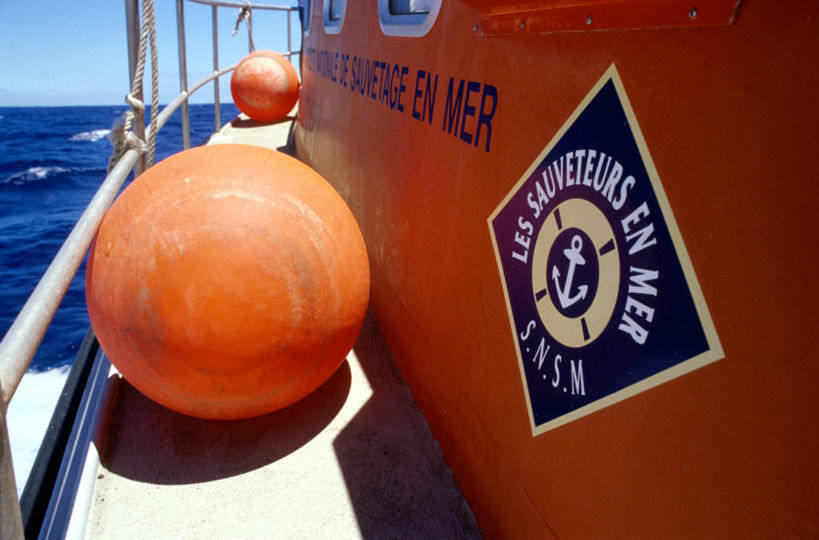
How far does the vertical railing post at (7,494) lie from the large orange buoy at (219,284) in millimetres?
967

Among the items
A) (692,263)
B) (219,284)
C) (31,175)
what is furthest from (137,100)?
(31,175)

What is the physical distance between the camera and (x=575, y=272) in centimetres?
133

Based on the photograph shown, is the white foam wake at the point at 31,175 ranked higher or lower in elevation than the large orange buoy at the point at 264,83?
lower

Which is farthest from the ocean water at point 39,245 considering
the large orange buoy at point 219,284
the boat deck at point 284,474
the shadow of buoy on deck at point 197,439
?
the boat deck at point 284,474

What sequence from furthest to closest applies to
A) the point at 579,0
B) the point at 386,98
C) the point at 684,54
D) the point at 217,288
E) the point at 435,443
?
the point at 386,98
the point at 435,443
the point at 217,288
the point at 579,0
the point at 684,54

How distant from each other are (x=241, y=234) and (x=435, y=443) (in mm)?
1299

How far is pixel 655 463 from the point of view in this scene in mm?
1117

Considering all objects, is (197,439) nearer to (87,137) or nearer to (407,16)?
(407,16)

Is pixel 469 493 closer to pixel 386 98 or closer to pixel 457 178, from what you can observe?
pixel 457 178

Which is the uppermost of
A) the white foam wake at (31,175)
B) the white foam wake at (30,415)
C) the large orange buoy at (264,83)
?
the large orange buoy at (264,83)

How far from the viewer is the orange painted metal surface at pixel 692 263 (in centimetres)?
81

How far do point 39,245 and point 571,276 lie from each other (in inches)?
564

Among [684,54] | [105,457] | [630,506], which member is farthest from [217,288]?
[684,54]

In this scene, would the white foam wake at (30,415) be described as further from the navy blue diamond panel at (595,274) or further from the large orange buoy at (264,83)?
the large orange buoy at (264,83)
